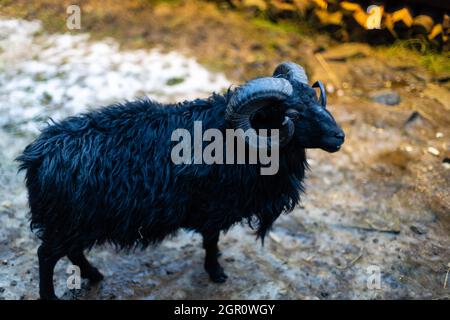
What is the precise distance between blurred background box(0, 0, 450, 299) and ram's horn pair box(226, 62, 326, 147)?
5.61 ft

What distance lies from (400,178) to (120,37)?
5102mm

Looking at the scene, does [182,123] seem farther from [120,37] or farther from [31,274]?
[120,37]

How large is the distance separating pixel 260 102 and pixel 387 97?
4278mm

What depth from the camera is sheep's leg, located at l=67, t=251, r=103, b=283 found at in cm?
478

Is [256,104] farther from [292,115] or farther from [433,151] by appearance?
[433,151]

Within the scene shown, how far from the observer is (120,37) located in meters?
8.66

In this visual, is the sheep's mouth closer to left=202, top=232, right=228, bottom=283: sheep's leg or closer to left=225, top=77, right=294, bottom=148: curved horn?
left=225, top=77, right=294, bottom=148: curved horn

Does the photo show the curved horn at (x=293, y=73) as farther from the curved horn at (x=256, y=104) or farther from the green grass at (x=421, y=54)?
the green grass at (x=421, y=54)

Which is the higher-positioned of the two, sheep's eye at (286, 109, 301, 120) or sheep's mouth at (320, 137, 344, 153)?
sheep's eye at (286, 109, 301, 120)

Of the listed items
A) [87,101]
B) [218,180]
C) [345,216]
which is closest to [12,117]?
[87,101]

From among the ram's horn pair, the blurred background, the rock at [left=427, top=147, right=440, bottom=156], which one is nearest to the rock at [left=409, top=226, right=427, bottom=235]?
the blurred background

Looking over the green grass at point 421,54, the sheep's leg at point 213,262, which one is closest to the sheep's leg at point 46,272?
the sheep's leg at point 213,262

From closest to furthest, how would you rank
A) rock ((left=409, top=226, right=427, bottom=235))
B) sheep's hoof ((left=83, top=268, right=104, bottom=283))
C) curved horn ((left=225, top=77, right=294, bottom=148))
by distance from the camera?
curved horn ((left=225, top=77, right=294, bottom=148))
sheep's hoof ((left=83, top=268, right=104, bottom=283))
rock ((left=409, top=226, right=427, bottom=235))

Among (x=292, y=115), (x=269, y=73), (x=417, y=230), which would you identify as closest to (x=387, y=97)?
(x=269, y=73)
